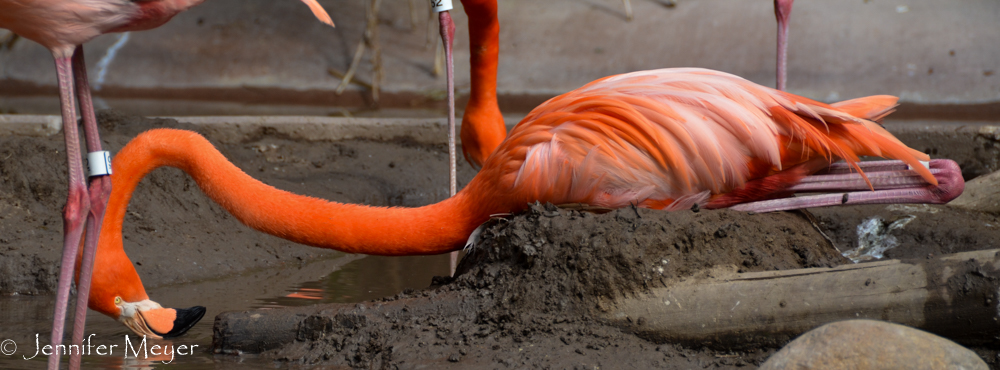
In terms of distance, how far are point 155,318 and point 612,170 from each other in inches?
61.2

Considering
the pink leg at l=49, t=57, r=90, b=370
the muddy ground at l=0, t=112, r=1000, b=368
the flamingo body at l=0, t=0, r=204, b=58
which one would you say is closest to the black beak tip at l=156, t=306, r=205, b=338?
the muddy ground at l=0, t=112, r=1000, b=368

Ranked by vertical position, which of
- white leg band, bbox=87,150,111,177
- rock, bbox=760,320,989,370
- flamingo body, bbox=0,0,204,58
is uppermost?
flamingo body, bbox=0,0,204,58

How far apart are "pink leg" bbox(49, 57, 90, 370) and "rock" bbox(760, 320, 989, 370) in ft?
5.90

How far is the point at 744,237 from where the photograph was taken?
2527 mm

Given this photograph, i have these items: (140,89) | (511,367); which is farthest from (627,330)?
Result: (140,89)

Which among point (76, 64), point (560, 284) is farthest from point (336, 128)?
Answer: point (560, 284)

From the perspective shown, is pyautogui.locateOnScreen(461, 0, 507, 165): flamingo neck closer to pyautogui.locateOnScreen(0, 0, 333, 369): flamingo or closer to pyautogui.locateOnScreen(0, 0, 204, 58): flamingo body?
pyautogui.locateOnScreen(0, 0, 333, 369): flamingo

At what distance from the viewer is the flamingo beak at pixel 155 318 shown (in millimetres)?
2588

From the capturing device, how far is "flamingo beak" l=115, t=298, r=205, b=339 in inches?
102

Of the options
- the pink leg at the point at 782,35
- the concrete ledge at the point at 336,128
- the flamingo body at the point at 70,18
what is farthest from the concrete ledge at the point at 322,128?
the flamingo body at the point at 70,18

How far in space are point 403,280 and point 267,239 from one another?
946 millimetres

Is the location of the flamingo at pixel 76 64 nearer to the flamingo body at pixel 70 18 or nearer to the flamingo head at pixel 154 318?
the flamingo body at pixel 70 18

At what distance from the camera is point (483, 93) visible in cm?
410

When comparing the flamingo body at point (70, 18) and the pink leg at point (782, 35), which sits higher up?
the flamingo body at point (70, 18)
